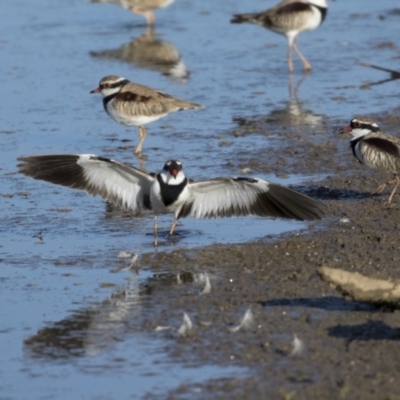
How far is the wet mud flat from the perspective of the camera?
18.5 feet

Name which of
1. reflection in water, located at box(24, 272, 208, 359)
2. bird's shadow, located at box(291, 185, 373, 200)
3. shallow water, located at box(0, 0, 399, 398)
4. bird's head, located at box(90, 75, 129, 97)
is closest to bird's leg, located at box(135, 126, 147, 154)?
shallow water, located at box(0, 0, 399, 398)

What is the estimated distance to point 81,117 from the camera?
42.7ft

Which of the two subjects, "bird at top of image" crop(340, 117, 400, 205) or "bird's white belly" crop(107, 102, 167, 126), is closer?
"bird at top of image" crop(340, 117, 400, 205)

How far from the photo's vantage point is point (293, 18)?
16.3 meters

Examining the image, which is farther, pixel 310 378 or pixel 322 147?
pixel 322 147

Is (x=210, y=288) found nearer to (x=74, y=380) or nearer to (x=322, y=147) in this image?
(x=74, y=380)

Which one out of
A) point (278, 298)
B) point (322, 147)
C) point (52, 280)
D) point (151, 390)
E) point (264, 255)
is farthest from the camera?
point (322, 147)

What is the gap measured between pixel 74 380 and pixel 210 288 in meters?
1.66

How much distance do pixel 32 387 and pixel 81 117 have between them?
7524 mm

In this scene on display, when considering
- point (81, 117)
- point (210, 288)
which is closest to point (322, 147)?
point (81, 117)

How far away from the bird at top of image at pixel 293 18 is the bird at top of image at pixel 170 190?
7.67 metres

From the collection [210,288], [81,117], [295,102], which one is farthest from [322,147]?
[210,288]

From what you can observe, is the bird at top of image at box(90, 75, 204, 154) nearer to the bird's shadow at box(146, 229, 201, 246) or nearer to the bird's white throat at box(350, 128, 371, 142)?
the bird's white throat at box(350, 128, 371, 142)

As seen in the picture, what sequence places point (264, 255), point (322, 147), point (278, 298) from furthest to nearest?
1. point (322, 147)
2. point (264, 255)
3. point (278, 298)
